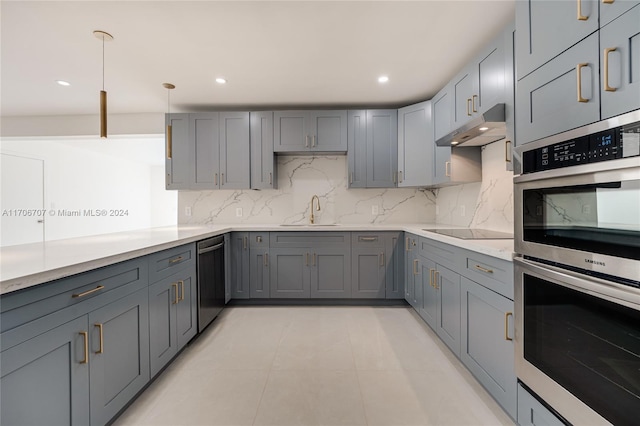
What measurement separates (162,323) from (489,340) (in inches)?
79.7

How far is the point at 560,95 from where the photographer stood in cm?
108

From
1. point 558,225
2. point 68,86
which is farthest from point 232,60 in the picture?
point 558,225

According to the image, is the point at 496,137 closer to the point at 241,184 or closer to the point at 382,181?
the point at 382,181

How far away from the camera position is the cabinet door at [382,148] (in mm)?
3357

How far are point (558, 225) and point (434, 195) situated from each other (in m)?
2.67

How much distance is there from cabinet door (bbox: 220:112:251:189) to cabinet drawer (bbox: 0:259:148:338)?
1906mm

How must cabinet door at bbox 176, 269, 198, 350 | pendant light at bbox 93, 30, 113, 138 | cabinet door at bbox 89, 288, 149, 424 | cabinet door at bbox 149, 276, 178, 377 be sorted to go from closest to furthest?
cabinet door at bbox 89, 288, 149, 424 < cabinet door at bbox 149, 276, 178, 377 < pendant light at bbox 93, 30, 113, 138 < cabinet door at bbox 176, 269, 198, 350

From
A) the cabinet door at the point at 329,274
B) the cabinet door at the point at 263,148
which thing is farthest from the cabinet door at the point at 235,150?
the cabinet door at the point at 329,274

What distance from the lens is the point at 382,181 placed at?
11.1ft

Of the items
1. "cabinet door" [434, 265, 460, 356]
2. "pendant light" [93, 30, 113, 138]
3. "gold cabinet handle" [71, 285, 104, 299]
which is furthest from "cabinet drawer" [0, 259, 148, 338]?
"cabinet door" [434, 265, 460, 356]

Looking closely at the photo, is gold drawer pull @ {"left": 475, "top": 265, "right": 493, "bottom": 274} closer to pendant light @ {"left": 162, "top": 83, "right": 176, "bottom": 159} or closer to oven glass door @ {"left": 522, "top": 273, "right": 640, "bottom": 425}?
oven glass door @ {"left": 522, "top": 273, "right": 640, "bottom": 425}

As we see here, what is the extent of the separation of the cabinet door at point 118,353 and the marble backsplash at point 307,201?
2185mm

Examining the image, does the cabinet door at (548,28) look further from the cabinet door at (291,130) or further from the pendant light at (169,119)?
the pendant light at (169,119)

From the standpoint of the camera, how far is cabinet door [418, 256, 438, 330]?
2.32m
